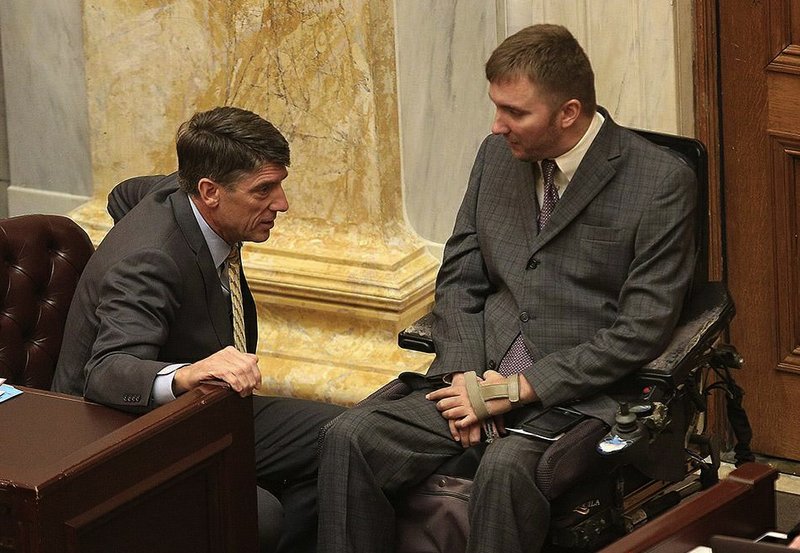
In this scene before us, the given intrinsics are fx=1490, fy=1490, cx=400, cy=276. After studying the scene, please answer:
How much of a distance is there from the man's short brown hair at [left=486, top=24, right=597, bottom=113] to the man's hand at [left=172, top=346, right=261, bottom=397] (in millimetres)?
960

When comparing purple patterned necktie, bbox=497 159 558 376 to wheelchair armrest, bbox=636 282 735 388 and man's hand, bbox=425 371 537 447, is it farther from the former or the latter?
wheelchair armrest, bbox=636 282 735 388

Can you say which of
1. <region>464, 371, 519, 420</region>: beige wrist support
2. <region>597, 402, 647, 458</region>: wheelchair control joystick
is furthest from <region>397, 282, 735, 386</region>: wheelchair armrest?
<region>464, 371, 519, 420</region>: beige wrist support

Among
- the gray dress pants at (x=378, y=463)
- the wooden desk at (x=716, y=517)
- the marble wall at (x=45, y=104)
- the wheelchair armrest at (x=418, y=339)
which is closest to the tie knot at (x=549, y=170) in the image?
the wheelchair armrest at (x=418, y=339)

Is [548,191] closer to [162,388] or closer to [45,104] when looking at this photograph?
[162,388]

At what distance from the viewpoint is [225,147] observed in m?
3.77

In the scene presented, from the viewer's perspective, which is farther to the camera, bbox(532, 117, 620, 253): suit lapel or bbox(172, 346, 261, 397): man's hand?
bbox(532, 117, 620, 253): suit lapel

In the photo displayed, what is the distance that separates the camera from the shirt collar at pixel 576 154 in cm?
381

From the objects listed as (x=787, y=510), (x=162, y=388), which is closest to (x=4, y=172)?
(x=162, y=388)

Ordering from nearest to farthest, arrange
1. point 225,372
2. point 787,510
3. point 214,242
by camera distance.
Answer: point 225,372 < point 214,242 < point 787,510

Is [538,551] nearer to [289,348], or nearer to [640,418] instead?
[640,418]

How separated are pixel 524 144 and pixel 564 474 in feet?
2.81

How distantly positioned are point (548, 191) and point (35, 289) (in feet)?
4.58

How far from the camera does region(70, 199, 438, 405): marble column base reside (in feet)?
16.8

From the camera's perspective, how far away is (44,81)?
5859 millimetres
